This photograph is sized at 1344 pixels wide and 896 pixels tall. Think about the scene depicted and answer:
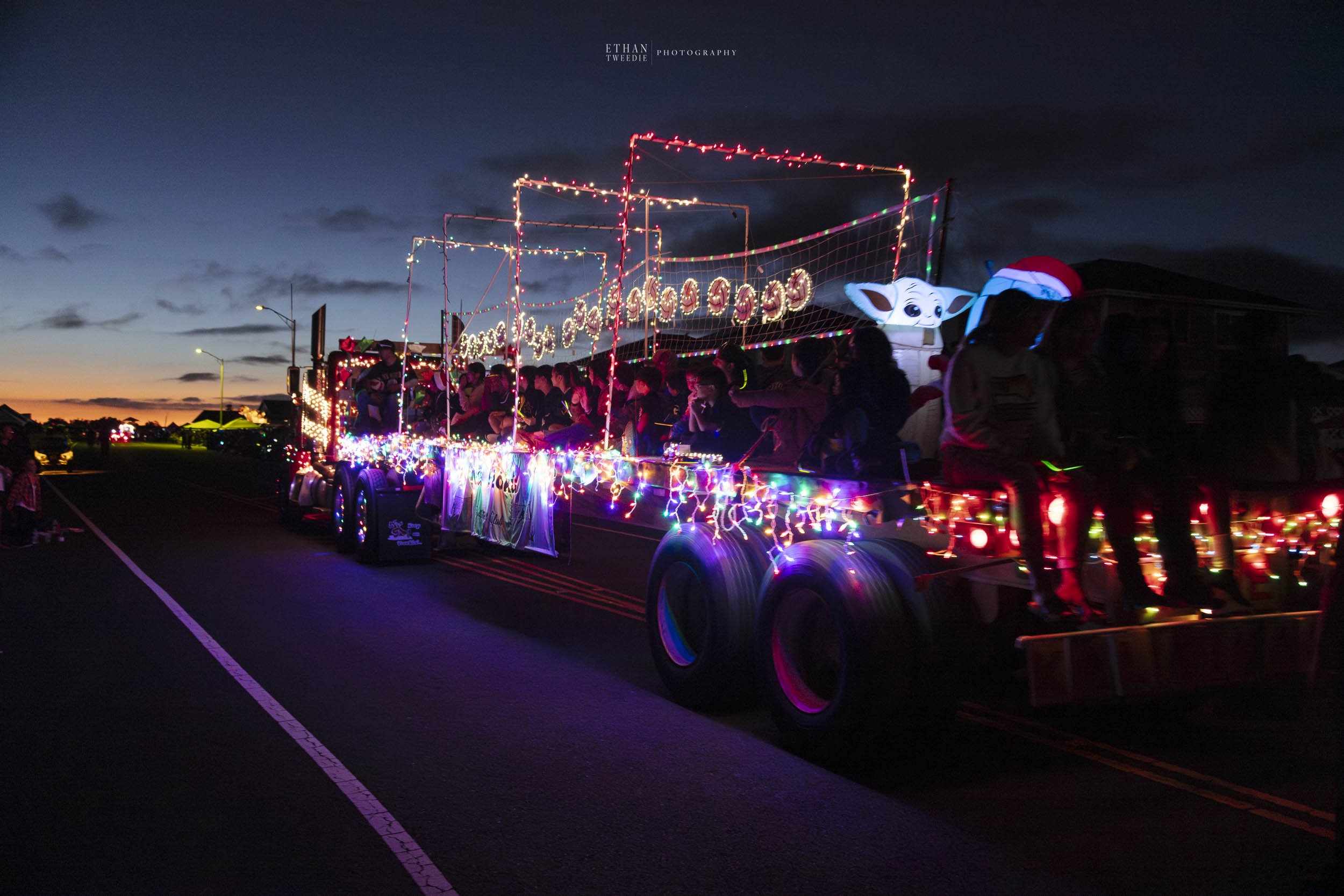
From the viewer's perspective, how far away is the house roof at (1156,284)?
1511 centimetres

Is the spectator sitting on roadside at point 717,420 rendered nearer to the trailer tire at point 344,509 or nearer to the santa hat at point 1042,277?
the santa hat at point 1042,277

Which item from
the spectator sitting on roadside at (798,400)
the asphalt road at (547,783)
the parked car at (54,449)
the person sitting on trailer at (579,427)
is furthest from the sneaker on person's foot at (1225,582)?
the parked car at (54,449)

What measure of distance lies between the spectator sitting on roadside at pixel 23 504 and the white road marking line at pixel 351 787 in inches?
285

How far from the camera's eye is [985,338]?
468 centimetres

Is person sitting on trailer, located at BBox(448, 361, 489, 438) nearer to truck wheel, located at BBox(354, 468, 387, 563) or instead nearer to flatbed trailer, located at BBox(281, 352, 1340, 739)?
truck wheel, located at BBox(354, 468, 387, 563)

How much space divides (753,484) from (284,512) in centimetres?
1257

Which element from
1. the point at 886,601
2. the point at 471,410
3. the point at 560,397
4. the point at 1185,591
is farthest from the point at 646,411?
the point at 1185,591

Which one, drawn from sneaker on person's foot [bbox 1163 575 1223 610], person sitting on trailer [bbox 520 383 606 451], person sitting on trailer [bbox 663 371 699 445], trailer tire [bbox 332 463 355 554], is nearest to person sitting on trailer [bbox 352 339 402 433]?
trailer tire [bbox 332 463 355 554]

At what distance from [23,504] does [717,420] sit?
10.9m

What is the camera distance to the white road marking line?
3.69m

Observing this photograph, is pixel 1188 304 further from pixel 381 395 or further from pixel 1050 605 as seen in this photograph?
pixel 381 395

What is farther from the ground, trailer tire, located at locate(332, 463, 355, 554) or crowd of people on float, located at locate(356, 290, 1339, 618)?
crowd of people on float, located at locate(356, 290, 1339, 618)

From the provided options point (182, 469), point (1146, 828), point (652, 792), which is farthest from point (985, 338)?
point (182, 469)

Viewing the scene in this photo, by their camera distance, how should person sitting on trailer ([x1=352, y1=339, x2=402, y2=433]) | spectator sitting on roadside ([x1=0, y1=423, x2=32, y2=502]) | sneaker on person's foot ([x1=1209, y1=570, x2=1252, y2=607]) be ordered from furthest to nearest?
spectator sitting on roadside ([x1=0, y1=423, x2=32, y2=502])
person sitting on trailer ([x1=352, y1=339, x2=402, y2=433])
sneaker on person's foot ([x1=1209, y1=570, x2=1252, y2=607])
